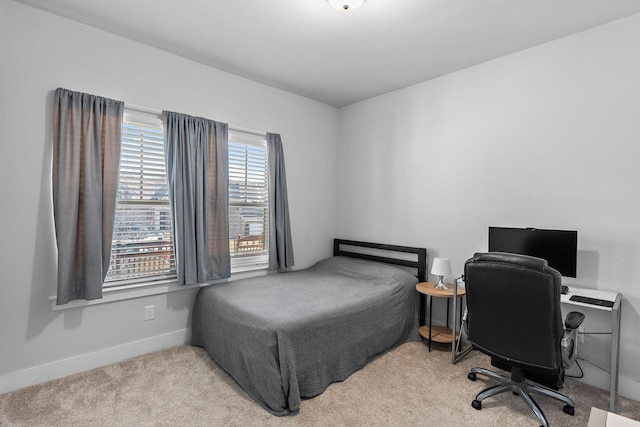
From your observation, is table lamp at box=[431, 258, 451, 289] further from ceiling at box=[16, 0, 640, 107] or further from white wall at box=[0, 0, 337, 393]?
white wall at box=[0, 0, 337, 393]

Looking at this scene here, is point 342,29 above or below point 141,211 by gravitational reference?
above

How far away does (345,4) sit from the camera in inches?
80.2

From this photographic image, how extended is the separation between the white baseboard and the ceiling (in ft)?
8.43

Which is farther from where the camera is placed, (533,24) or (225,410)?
(533,24)

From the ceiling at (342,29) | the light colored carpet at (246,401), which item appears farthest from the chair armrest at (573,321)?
the ceiling at (342,29)

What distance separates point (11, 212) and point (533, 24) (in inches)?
156

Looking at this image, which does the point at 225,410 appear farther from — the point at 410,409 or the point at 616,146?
the point at 616,146

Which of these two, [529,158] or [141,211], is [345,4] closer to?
[529,158]

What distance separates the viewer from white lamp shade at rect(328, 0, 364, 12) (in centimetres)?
201

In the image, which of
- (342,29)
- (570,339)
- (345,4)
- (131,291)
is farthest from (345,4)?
(131,291)

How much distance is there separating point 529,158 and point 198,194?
2928 millimetres

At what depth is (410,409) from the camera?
2.09 metres

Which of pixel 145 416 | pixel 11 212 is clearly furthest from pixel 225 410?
pixel 11 212

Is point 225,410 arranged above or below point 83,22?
below
